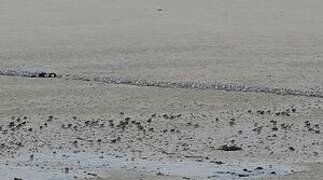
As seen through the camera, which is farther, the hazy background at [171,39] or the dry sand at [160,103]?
the hazy background at [171,39]

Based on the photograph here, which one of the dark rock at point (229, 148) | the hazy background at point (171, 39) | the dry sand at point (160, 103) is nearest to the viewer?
the dry sand at point (160, 103)

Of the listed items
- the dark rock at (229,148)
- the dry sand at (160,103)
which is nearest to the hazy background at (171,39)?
the dry sand at (160,103)

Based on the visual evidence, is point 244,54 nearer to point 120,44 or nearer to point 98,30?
point 120,44

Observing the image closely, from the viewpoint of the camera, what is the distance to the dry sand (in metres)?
5.79

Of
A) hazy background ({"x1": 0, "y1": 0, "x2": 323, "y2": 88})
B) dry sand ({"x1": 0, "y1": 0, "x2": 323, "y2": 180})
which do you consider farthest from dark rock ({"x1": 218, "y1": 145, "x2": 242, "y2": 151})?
hazy background ({"x1": 0, "y1": 0, "x2": 323, "y2": 88})

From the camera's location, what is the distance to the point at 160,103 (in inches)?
319

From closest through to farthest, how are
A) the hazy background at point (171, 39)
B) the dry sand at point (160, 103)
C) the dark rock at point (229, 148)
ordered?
the dry sand at point (160, 103) → the dark rock at point (229, 148) → the hazy background at point (171, 39)

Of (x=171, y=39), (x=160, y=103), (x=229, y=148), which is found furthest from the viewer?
(x=171, y=39)

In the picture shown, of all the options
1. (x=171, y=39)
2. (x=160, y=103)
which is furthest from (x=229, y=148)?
(x=171, y=39)

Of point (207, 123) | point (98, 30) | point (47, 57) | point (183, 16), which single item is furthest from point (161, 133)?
point (183, 16)

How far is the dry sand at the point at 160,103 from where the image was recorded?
19.0 ft

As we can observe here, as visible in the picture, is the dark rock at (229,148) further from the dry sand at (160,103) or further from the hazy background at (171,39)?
the hazy background at (171,39)

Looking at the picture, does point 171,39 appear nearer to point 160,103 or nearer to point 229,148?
point 160,103

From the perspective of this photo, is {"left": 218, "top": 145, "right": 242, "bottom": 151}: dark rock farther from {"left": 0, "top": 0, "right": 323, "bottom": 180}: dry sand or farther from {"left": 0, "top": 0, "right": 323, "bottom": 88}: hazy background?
{"left": 0, "top": 0, "right": 323, "bottom": 88}: hazy background
